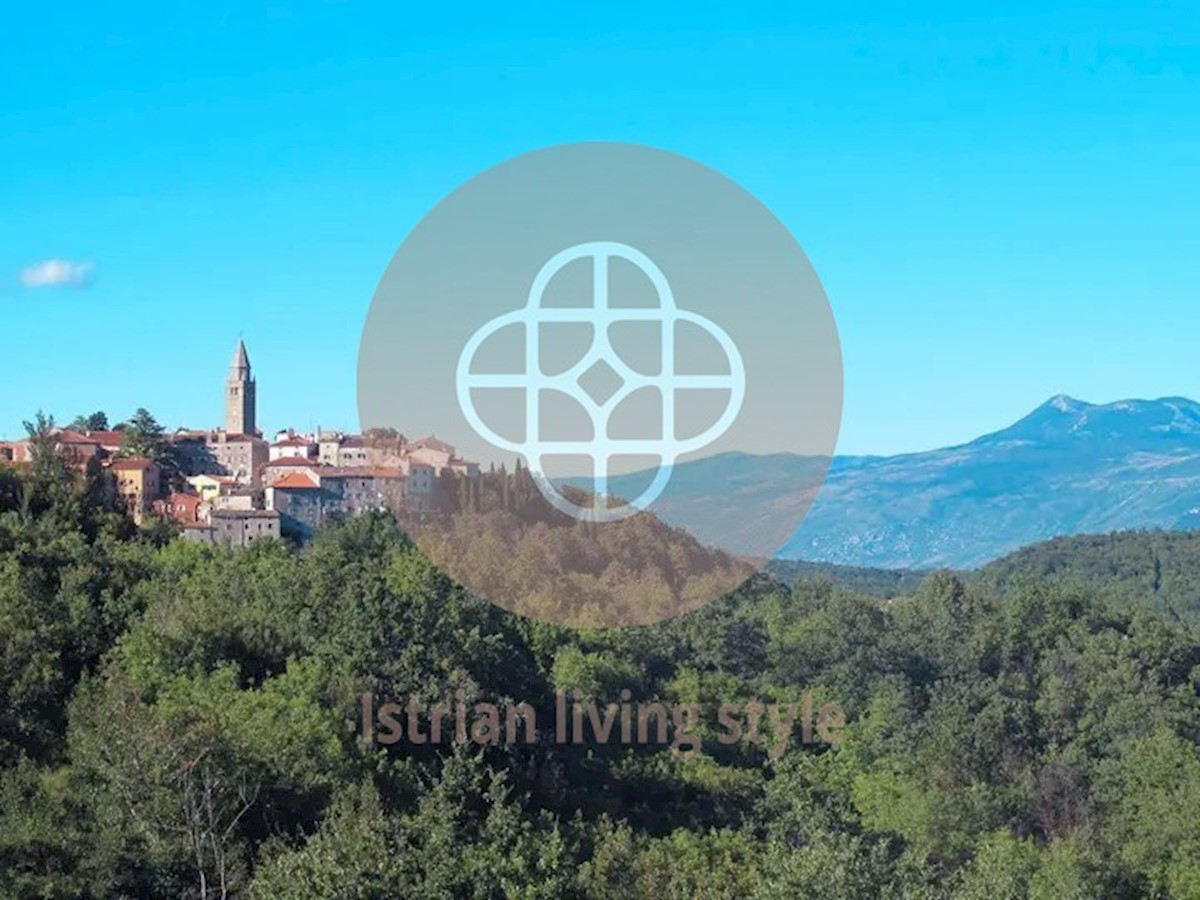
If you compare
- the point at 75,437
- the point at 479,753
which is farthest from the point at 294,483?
the point at 479,753

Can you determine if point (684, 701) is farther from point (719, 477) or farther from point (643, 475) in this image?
point (719, 477)

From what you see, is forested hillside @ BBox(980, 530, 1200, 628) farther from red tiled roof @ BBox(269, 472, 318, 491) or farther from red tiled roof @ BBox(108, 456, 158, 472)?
red tiled roof @ BBox(108, 456, 158, 472)

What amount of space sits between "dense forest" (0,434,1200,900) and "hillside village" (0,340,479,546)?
13.8 ft

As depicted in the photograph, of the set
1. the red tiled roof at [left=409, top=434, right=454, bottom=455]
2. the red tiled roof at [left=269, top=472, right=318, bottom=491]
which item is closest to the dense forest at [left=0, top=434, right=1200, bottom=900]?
the red tiled roof at [left=409, top=434, right=454, bottom=455]

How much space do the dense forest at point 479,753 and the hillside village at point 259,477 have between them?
422 cm

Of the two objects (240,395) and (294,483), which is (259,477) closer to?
(294,483)

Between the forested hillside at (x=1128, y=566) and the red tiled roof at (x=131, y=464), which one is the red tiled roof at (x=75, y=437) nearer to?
the red tiled roof at (x=131, y=464)

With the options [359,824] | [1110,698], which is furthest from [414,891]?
[1110,698]

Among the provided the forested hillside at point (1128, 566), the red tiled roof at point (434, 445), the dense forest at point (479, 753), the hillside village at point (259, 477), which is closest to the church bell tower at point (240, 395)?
the hillside village at point (259, 477)

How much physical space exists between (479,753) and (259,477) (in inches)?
1112

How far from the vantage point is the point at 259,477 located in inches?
→ 1705

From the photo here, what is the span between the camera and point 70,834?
1323 centimetres

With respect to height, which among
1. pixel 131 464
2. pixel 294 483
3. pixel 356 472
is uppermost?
pixel 131 464

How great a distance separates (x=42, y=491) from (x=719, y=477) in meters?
23.3
